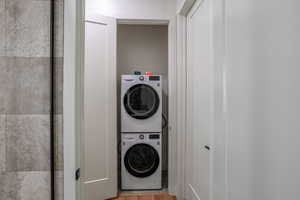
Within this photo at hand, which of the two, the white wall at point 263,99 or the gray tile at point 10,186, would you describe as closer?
the white wall at point 263,99

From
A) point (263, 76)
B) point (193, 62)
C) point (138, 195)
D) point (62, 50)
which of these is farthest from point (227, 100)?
point (138, 195)

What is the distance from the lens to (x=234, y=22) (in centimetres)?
108

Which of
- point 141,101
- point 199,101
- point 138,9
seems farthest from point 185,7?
point 141,101

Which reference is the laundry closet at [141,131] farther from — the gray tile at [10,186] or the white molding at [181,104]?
the gray tile at [10,186]

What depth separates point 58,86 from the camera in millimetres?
924

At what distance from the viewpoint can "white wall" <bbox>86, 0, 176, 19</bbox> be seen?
8.63 ft

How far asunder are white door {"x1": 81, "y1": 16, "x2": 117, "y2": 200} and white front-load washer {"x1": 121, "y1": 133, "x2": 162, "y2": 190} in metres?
0.32

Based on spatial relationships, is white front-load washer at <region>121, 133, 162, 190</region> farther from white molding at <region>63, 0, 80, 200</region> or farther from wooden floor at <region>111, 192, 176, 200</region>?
white molding at <region>63, 0, 80, 200</region>

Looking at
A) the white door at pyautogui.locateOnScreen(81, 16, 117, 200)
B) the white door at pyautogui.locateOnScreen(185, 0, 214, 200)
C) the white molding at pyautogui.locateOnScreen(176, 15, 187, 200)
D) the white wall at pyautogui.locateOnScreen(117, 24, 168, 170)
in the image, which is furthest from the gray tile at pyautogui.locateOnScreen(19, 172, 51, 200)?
the white wall at pyautogui.locateOnScreen(117, 24, 168, 170)

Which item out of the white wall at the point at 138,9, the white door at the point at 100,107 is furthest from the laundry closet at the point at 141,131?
the white wall at the point at 138,9

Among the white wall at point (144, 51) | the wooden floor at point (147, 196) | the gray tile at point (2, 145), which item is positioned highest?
the white wall at point (144, 51)

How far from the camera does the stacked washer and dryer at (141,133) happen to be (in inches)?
114

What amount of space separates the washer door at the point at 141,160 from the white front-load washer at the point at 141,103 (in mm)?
267

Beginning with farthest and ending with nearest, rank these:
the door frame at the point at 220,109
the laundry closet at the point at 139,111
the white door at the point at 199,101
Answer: the laundry closet at the point at 139,111, the white door at the point at 199,101, the door frame at the point at 220,109
